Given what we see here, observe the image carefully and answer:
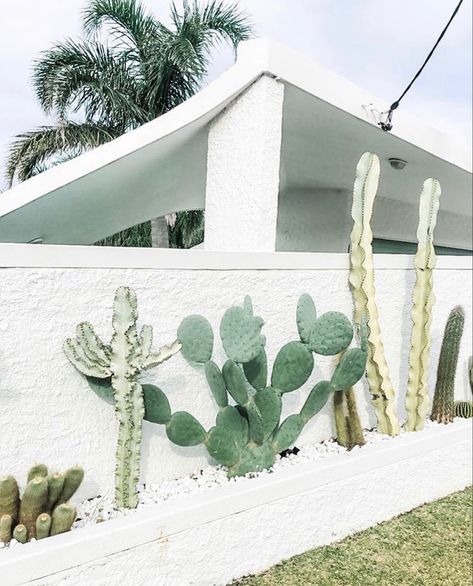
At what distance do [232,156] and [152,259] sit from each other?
1686 mm

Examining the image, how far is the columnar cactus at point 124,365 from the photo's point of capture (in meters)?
3.73

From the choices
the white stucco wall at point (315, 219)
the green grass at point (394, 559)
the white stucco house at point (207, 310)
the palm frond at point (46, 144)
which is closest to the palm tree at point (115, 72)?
the palm frond at point (46, 144)

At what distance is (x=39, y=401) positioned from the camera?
12.2ft

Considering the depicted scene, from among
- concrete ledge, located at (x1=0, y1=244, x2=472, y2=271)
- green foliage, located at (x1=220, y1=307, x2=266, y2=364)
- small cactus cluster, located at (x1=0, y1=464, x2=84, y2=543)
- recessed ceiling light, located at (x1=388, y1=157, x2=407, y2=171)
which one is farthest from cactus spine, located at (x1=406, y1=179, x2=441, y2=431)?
small cactus cluster, located at (x1=0, y1=464, x2=84, y2=543)

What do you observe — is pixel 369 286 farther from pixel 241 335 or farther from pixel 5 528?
pixel 5 528

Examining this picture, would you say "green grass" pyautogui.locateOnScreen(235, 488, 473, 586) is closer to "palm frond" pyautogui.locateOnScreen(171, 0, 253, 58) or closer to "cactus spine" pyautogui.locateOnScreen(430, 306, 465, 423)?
"cactus spine" pyautogui.locateOnScreen(430, 306, 465, 423)

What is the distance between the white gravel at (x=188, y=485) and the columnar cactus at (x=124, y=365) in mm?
145

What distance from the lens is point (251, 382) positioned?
14.8ft

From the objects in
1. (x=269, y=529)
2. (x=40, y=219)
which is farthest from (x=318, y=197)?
(x=269, y=529)

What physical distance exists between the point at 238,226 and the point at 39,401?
2.43m

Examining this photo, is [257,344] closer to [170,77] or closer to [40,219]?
[40,219]

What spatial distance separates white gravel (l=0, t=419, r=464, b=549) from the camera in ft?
12.4

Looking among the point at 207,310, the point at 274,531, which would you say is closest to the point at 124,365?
the point at 207,310

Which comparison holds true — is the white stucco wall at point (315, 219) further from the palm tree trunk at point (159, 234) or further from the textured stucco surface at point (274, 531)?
the palm tree trunk at point (159, 234)
